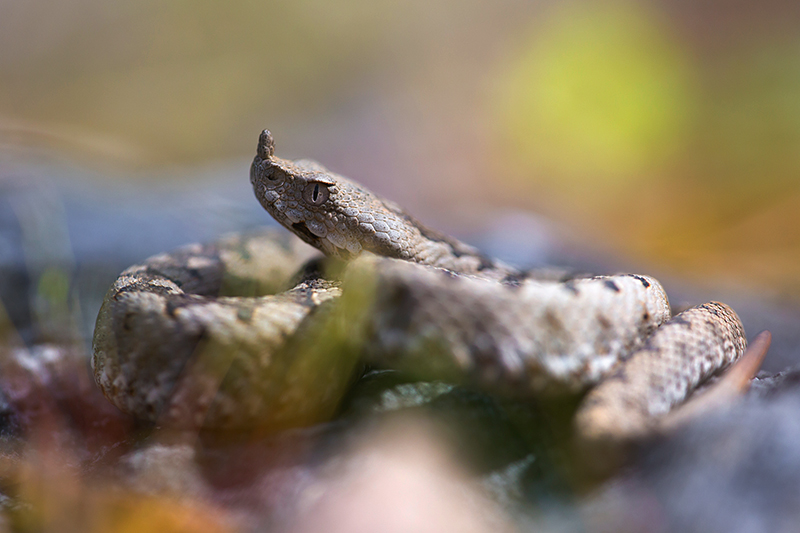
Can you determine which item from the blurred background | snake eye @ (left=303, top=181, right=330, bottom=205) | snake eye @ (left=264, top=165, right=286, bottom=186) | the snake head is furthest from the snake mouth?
the blurred background

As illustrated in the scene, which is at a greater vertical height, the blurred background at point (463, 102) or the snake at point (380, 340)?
the blurred background at point (463, 102)

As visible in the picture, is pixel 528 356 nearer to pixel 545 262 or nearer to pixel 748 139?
pixel 545 262

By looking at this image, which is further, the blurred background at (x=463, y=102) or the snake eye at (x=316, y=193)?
the blurred background at (x=463, y=102)

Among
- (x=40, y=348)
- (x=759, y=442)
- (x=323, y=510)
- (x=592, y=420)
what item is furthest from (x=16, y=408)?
(x=759, y=442)

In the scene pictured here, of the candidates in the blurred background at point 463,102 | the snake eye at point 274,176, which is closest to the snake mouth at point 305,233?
the snake eye at point 274,176

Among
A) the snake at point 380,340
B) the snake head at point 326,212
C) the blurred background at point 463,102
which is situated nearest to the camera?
the snake at point 380,340

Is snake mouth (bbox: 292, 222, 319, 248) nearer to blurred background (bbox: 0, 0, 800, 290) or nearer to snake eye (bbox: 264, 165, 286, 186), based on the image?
snake eye (bbox: 264, 165, 286, 186)

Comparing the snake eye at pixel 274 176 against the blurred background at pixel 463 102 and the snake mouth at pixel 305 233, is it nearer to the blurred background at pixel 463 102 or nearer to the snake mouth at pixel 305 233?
the snake mouth at pixel 305 233

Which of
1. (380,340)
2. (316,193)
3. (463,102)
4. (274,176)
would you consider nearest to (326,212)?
(316,193)
